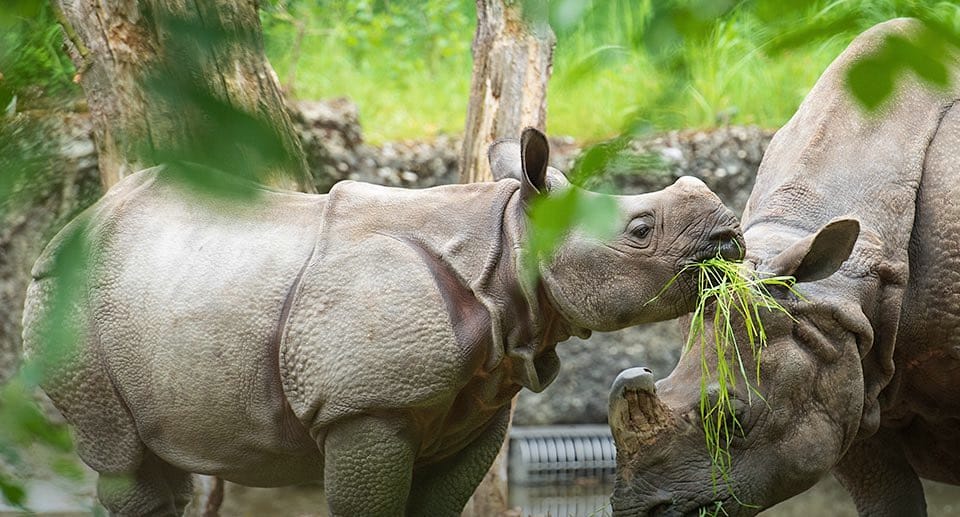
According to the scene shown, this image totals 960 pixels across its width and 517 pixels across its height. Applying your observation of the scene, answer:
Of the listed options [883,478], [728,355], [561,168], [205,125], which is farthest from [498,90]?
[205,125]

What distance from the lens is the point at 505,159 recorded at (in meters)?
3.31

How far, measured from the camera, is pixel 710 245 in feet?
9.55

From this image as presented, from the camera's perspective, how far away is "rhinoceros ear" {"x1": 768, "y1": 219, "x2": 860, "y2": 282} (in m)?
3.36

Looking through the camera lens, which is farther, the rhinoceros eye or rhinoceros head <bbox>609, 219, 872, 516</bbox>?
rhinoceros head <bbox>609, 219, 872, 516</bbox>

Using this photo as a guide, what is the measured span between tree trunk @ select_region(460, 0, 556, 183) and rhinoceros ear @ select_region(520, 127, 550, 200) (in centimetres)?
174

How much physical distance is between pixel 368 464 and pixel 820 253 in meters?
1.33

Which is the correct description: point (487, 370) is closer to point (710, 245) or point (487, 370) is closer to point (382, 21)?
point (710, 245)

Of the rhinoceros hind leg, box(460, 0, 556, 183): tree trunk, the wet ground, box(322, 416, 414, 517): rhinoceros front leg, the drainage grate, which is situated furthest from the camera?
the drainage grate

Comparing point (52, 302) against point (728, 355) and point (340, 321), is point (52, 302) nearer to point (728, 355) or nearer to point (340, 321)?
point (340, 321)

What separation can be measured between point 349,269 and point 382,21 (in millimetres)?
5417

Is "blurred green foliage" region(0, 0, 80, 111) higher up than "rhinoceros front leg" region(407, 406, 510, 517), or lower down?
higher up

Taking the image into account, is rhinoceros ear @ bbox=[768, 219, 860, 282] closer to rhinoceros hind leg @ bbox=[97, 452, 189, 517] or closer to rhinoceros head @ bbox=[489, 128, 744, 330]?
rhinoceros head @ bbox=[489, 128, 744, 330]

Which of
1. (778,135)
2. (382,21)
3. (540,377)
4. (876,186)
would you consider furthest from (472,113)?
(382,21)

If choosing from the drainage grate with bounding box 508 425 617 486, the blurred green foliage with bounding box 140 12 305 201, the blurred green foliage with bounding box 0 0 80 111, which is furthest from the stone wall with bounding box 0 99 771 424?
the blurred green foliage with bounding box 140 12 305 201
